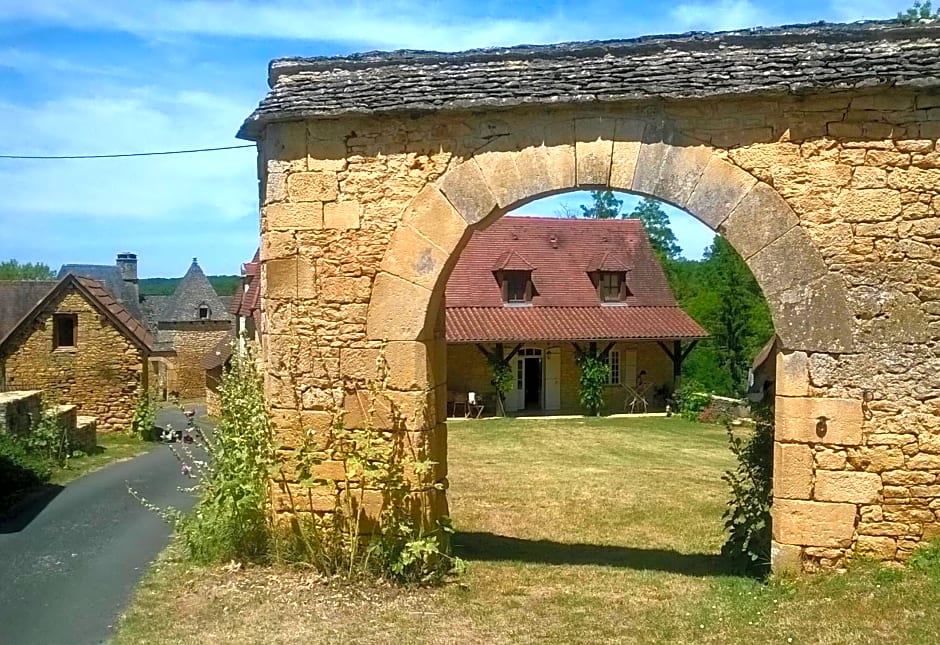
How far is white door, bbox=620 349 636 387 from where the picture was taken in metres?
25.5

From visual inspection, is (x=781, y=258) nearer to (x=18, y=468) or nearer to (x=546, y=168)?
(x=546, y=168)

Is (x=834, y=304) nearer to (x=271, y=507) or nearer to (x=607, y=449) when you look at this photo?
(x=271, y=507)

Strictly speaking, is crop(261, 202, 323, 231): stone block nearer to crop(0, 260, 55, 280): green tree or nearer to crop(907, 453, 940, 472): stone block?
crop(907, 453, 940, 472): stone block

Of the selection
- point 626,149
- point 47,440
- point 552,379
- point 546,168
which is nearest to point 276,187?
point 546,168

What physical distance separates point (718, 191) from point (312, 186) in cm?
286

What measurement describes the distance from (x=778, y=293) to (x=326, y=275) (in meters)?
3.15

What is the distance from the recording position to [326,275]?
6535 mm

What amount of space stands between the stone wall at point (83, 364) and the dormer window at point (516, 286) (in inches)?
389

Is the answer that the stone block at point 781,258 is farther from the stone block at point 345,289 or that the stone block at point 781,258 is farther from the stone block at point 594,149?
the stone block at point 345,289

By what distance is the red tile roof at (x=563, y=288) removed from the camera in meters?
24.2

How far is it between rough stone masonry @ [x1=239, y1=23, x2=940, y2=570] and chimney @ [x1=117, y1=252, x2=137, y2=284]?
39.5 m

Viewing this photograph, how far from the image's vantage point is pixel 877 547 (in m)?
5.86

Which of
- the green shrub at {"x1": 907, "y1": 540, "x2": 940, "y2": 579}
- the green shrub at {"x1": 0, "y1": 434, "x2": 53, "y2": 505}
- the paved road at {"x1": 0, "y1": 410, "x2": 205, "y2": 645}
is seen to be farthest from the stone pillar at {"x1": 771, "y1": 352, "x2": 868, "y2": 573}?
the green shrub at {"x1": 0, "y1": 434, "x2": 53, "y2": 505}

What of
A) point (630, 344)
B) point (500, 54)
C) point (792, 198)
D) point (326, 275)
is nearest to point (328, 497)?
point (326, 275)
